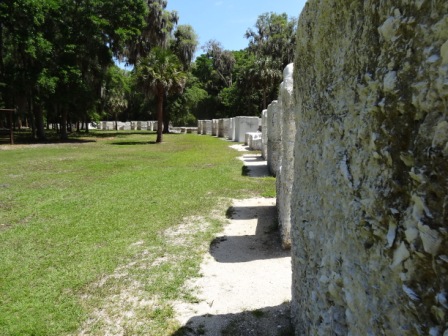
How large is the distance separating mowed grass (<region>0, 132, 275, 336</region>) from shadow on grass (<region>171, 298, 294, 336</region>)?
22 cm

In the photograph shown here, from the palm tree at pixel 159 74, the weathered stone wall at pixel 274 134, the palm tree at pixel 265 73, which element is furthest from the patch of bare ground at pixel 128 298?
the palm tree at pixel 265 73

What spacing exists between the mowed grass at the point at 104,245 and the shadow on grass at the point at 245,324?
0.22 m

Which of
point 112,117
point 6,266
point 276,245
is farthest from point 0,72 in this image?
point 112,117

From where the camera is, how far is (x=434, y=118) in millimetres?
1213

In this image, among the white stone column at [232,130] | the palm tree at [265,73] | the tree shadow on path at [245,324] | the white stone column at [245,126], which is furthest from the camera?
the palm tree at [265,73]

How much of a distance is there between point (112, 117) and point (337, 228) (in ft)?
199

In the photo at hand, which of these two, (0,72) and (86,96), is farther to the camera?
(86,96)

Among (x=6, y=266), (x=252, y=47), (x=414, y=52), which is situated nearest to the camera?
(x=414, y=52)

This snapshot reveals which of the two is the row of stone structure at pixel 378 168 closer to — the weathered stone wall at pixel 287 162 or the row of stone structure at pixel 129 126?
the weathered stone wall at pixel 287 162

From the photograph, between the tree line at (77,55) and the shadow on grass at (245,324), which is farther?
the tree line at (77,55)

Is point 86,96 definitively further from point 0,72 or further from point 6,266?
point 6,266

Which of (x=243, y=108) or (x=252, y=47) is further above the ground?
(x=252, y=47)

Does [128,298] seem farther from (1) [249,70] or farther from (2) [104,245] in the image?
(1) [249,70]

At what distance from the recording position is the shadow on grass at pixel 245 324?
3418mm
